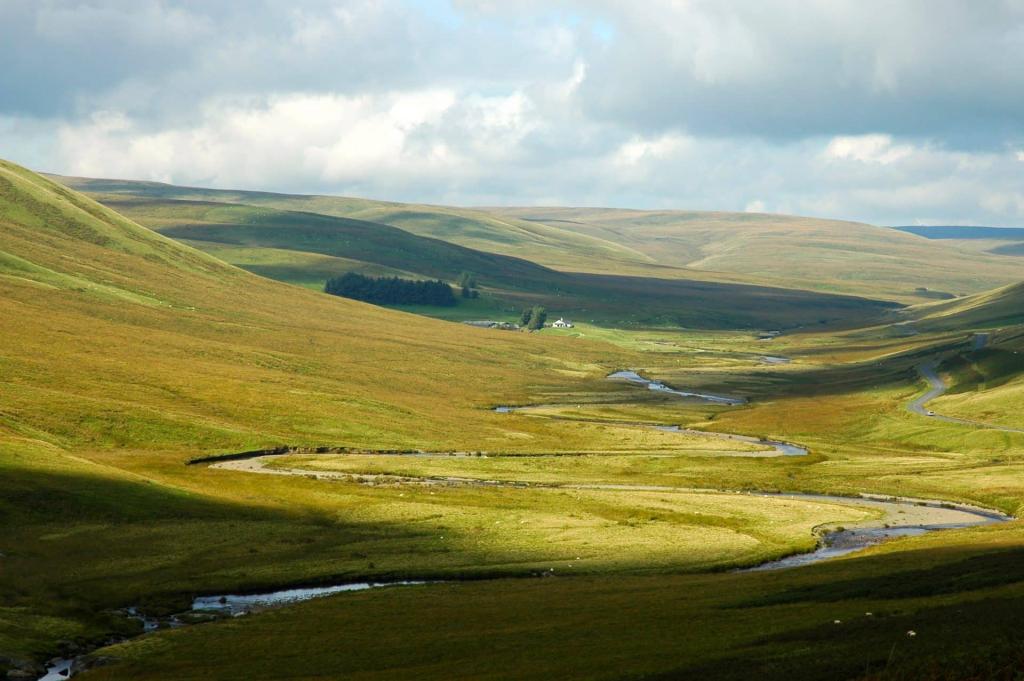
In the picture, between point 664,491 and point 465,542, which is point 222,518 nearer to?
point 465,542

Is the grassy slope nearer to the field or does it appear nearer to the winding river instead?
the field

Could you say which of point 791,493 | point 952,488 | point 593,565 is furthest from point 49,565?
point 952,488

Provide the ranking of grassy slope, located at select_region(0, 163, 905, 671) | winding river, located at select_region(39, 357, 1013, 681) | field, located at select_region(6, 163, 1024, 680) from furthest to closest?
grassy slope, located at select_region(0, 163, 905, 671) < winding river, located at select_region(39, 357, 1013, 681) < field, located at select_region(6, 163, 1024, 680)

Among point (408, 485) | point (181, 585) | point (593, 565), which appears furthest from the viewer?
point (408, 485)

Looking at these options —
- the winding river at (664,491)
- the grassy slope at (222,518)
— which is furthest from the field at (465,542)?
the winding river at (664,491)

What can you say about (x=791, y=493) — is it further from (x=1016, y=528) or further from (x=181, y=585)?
(x=181, y=585)

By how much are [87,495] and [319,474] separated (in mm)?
35200

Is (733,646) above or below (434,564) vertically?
above

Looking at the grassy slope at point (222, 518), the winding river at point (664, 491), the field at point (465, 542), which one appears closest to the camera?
the field at point (465, 542)

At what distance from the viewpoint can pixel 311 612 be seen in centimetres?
6294

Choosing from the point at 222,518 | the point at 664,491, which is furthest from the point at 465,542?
the point at 664,491

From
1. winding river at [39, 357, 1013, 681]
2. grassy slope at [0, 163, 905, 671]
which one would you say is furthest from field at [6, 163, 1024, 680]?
winding river at [39, 357, 1013, 681]

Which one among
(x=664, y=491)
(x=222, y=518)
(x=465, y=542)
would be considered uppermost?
(x=465, y=542)

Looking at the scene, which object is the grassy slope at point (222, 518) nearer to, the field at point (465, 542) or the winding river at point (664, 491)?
the field at point (465, 542)
